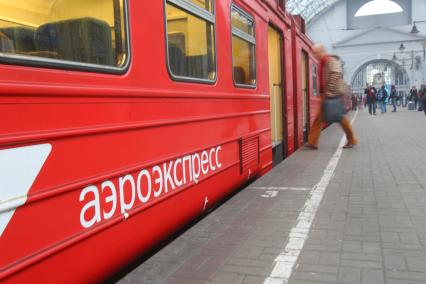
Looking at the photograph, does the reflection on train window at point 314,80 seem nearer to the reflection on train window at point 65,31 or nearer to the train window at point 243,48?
the train window at point 243,48

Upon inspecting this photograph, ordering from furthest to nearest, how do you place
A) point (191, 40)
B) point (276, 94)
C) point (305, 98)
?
point (305, 98), point (276, 94), point (191, 40)

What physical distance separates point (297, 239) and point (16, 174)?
84.2 inches

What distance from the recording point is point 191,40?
139 inches

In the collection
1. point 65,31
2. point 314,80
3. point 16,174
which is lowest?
point 16,174

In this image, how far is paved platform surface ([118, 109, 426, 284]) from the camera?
271 centimetres

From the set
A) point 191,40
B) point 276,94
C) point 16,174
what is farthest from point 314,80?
point 16,174

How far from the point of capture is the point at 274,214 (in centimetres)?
399

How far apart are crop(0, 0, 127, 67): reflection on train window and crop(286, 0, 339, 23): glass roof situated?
43.9 metres

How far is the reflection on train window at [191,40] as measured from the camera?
3.19 metres

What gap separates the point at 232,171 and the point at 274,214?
0.66 m

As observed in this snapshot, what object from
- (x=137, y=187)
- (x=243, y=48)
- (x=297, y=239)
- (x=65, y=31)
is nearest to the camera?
(x=65, y=31)

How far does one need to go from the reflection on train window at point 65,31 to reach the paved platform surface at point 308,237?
1.30m

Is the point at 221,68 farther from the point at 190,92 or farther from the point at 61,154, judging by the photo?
the point at 61,154

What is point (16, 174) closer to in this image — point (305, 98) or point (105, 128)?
point (105, 128)
